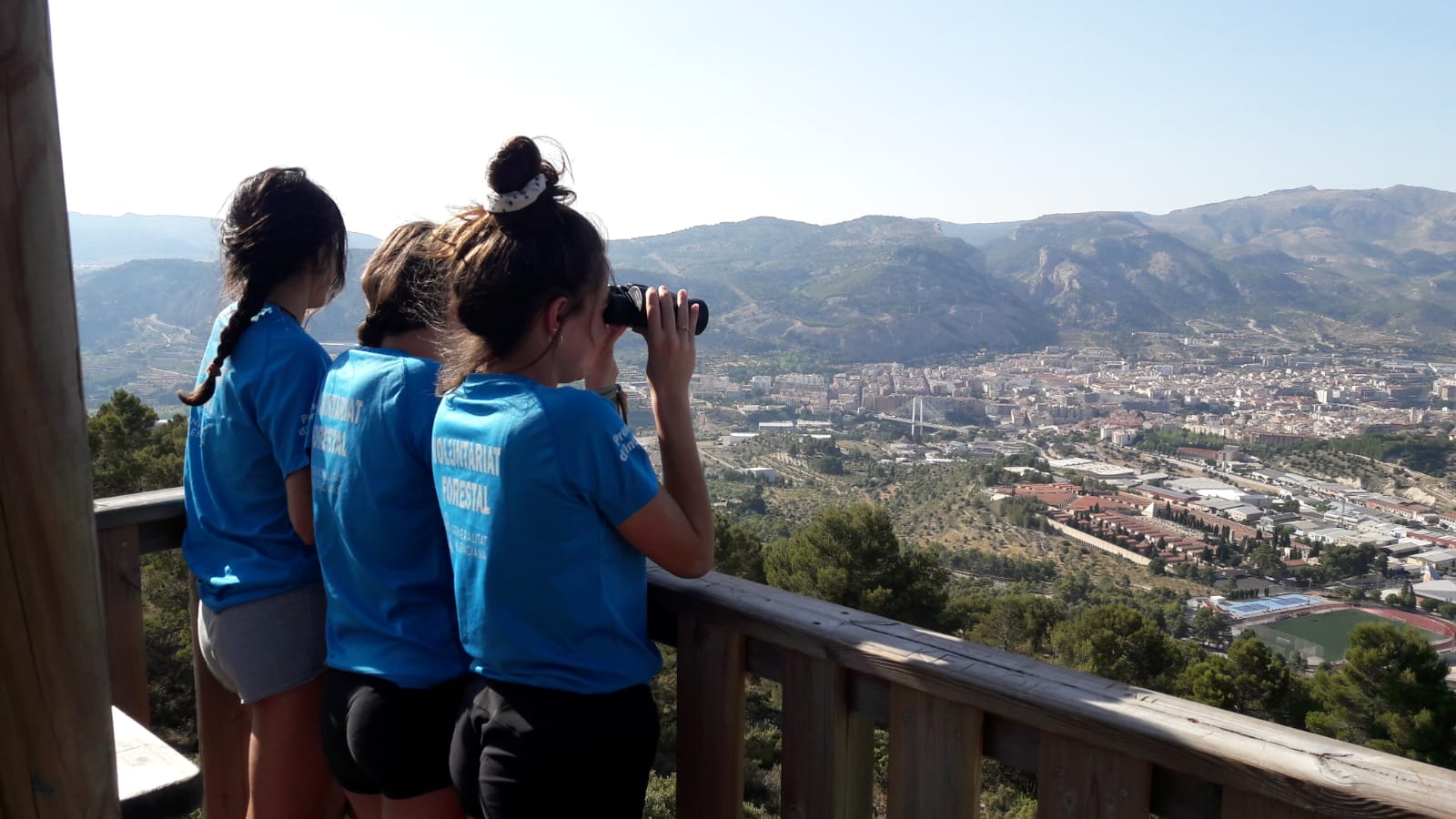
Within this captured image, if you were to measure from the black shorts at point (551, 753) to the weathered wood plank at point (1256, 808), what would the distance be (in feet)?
2.02

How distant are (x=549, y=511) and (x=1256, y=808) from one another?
75cm

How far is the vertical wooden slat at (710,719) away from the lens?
4.29 ft

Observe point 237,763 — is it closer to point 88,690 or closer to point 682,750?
point 682,750

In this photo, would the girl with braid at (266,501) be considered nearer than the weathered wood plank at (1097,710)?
No

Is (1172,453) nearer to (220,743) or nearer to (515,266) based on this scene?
(220,743)

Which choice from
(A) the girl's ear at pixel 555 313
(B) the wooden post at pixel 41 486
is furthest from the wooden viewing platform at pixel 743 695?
(A) the girl's ear at pixel 555 313

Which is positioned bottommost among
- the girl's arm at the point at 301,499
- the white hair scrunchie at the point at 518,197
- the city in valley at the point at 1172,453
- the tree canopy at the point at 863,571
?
the city in valley at the point at 1172,453

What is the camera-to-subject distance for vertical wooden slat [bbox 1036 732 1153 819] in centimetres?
92

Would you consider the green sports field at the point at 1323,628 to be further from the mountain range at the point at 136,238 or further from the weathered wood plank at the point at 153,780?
the mountain range at the point at 136,238

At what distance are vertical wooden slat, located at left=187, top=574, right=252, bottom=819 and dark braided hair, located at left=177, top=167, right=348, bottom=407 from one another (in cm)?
58

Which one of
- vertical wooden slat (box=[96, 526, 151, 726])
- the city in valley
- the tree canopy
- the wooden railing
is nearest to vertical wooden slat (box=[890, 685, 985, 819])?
the wooden railing

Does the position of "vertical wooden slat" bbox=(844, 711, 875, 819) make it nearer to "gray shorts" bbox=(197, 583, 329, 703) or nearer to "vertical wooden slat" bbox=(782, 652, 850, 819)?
"vertical wooden slat" bbox=(782, 652, 850, 819)

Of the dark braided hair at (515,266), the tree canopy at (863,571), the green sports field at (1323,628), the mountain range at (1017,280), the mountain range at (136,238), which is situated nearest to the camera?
the dark braided hair at (515,266)

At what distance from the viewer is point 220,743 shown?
1.78m
